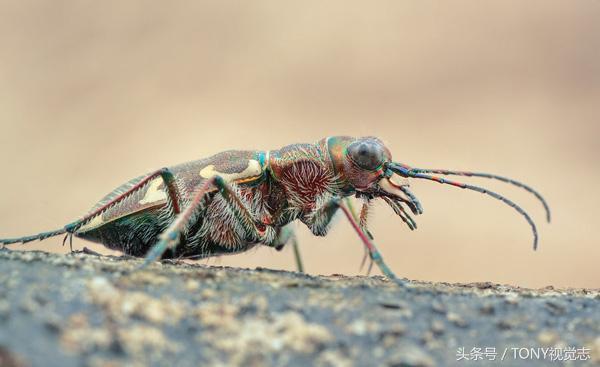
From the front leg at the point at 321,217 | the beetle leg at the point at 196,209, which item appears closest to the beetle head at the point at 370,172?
the front leg at the point at 321,217

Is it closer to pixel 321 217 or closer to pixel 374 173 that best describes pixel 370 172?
pixel 374 173

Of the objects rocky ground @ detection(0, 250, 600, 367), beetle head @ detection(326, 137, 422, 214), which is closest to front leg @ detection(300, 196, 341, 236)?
beetle head @ detection(326, 137, 422, 214)

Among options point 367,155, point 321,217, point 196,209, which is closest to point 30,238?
point 196,209

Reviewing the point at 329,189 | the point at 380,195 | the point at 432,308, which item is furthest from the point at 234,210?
the point at 432,308

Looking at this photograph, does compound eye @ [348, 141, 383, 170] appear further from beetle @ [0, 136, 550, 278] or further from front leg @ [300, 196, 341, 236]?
front leg @ [300, 196, 341, 236]

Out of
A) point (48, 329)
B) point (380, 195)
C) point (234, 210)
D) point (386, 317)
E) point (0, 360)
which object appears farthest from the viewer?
point (380, 195)

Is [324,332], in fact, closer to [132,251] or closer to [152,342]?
[152,342]

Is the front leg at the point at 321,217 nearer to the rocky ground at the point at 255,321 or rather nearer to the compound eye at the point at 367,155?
the compound eye at the point at 367,155
